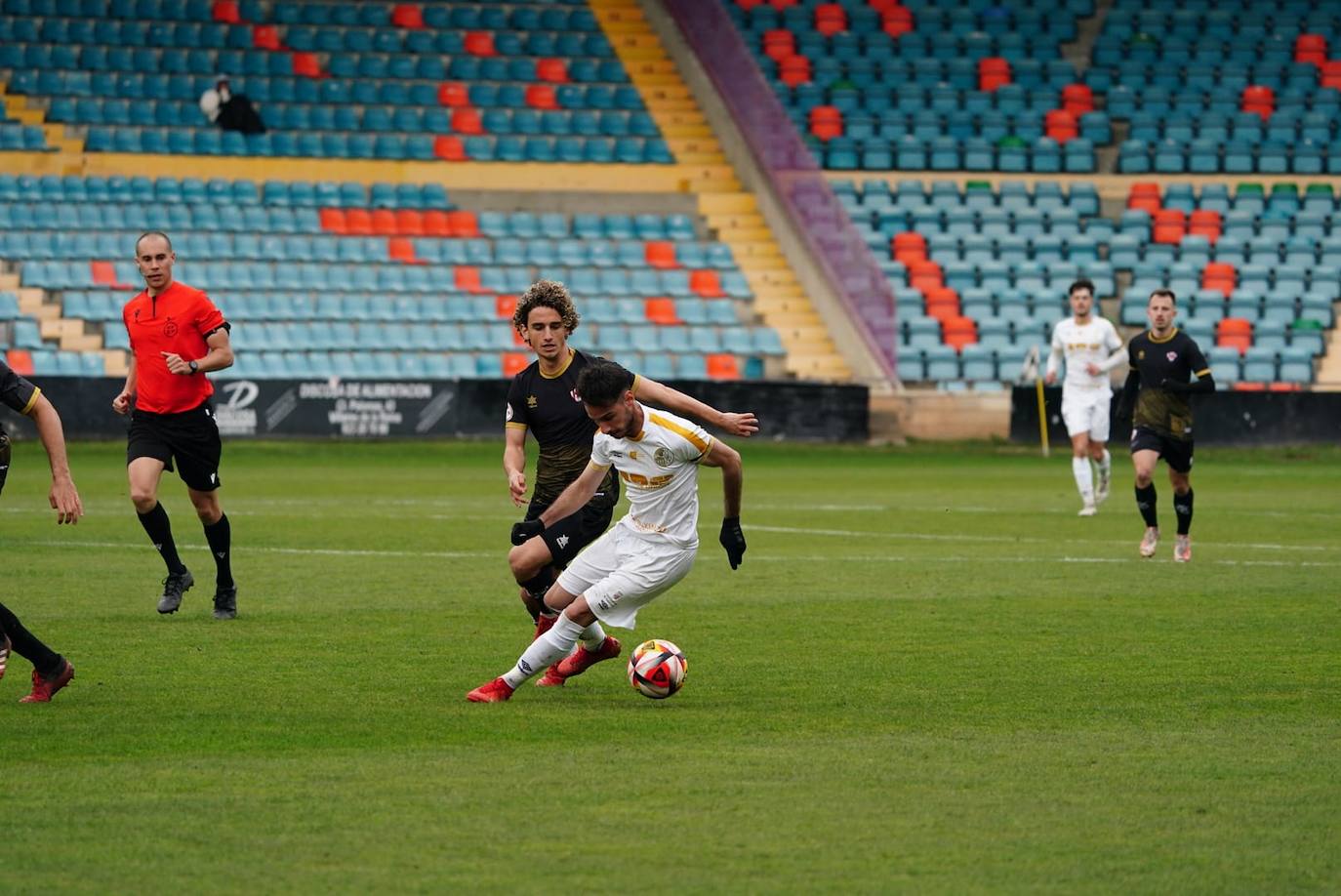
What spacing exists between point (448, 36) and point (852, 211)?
8.72m

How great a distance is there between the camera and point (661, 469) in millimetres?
9094

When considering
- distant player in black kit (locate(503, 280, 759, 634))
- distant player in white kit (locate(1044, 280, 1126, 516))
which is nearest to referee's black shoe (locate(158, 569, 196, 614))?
distant player in black kit (locate(503, 280, 759, 634))

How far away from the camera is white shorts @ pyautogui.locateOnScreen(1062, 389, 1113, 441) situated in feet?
70.0

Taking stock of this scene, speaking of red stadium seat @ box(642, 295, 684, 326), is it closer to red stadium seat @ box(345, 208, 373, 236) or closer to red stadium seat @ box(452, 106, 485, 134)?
red stadium seat @ box(345, 208, 373, 236)

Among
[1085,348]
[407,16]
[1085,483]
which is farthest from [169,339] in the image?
[407,16]

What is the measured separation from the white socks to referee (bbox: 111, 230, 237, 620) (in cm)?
360

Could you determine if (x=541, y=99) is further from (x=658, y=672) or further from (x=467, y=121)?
(x=658, y=672)

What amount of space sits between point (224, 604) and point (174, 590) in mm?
370

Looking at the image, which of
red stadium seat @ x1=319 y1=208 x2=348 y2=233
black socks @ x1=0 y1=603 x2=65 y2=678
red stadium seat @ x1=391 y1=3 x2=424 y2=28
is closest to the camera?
black socks @ x1=0 y1=603 x2=65 y2=678

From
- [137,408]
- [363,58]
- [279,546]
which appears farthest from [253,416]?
[137,408]

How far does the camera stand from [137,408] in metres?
12.1

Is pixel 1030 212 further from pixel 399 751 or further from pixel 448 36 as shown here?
pixel 399 751

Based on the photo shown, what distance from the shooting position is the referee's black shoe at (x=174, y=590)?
12039 millimetres

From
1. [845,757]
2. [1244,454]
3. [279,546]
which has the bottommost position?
[1244,454]
